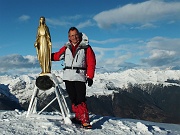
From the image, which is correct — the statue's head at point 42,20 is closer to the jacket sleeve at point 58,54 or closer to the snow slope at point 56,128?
the jacket sleeve at point 58,54

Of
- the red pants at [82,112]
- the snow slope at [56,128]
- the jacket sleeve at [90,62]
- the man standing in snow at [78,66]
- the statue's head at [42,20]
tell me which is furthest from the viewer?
the statue's head at [42,20]

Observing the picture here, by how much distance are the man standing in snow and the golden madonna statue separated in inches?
28.4

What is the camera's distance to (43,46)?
10.8 metres

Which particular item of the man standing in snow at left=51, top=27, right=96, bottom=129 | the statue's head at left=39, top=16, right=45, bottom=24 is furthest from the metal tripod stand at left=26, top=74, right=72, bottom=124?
the statue's head at left=39, top=16, right=45, bottom=24

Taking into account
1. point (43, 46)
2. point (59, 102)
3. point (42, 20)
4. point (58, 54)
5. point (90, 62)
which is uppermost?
point (42, 20)

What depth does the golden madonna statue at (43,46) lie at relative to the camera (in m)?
10.8

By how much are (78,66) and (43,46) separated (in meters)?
1.58

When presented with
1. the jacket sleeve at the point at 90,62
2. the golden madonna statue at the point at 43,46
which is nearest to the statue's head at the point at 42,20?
the golden madonna statue at the point at 43,46

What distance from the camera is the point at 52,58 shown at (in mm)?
11055

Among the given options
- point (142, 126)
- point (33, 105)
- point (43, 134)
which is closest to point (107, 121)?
point (142, 126)

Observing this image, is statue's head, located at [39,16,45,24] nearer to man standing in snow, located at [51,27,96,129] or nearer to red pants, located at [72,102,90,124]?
man standing in snow, located at [51,27,96,129]

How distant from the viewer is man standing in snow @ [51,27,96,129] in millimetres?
10102

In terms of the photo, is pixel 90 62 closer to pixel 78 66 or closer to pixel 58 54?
pixel 78 66

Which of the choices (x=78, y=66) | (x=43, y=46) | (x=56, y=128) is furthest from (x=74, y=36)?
(x=56, y=128)
